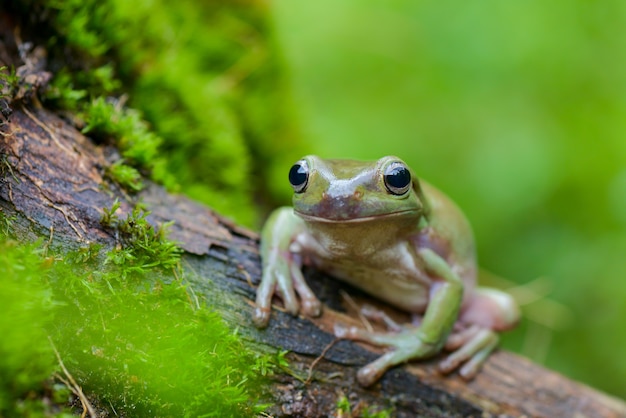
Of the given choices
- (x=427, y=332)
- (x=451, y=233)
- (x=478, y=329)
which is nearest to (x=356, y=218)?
(x=427, y=332)

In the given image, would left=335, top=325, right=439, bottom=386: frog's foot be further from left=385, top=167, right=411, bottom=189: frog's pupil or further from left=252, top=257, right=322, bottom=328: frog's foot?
left=385, top=167, right=411, bottom=189: frog's pupil

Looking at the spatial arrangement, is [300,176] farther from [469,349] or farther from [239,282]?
[469,349]

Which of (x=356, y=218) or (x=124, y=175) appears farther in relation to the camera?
(x=124, y=175)

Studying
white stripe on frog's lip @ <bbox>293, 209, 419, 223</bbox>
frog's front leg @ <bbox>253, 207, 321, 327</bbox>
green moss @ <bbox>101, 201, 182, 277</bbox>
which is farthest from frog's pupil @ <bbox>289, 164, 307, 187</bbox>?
green moss @ <bbox>101, 201, 182, 277</bbox>

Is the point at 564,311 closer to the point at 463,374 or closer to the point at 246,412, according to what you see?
the point at 463,374

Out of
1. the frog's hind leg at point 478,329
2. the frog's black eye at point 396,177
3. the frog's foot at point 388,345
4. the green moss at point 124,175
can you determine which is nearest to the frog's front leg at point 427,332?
the frog's foot at point 388,345

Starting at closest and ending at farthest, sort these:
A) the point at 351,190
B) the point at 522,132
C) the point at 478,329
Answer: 1. the point at 351,190
2. the point at 478,329
3. the point at 522,132

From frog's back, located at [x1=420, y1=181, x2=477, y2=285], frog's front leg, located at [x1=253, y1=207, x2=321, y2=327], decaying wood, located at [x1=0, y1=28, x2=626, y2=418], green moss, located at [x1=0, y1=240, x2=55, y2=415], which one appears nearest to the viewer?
green moss, located at [x1=0, y1=240, x2=55, y2=415]
